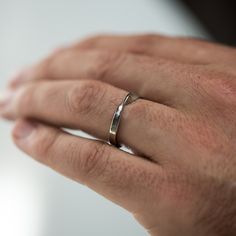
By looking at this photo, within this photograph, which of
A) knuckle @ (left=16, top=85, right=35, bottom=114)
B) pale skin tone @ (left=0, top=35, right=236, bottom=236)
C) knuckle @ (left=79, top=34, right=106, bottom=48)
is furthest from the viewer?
knuckle @ (left=79, top=34, right=106, bottom=48)

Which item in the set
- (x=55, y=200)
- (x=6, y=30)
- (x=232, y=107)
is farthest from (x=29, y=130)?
(x=6, y=30)

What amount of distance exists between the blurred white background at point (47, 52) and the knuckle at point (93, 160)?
0.17m

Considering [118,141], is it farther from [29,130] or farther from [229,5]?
[229,5]

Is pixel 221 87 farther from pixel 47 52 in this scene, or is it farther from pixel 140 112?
pixel 47 52

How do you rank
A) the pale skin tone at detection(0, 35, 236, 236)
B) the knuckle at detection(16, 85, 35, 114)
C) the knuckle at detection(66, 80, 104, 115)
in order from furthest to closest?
1. the knuckle at detection(16, 85, 35, 114)
2. the knuckle at detection(66, 80, 104, 115)
3. the pale skin tone at detection(0, 35, 236, 236)

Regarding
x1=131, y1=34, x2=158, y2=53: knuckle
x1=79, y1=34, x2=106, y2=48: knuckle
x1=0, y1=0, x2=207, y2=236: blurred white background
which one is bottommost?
x1=0, y1=0, x2=207, y2=236: blurred white background

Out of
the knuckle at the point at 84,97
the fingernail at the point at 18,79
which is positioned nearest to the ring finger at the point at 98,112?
the knuckle at the point at 84,97

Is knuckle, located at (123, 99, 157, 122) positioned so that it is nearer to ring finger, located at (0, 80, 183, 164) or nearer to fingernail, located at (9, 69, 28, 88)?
ring finger, located at (0, 80, 183, 164)

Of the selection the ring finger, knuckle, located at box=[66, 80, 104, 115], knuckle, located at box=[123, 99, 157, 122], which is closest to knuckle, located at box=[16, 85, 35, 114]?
the ring finger

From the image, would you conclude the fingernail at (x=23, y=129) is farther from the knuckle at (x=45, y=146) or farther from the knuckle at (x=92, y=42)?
the knuckle at (x=92, y=42)

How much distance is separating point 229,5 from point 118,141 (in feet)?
2.48

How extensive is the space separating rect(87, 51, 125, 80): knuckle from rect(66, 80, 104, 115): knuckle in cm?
4

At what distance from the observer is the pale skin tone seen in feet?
1.73

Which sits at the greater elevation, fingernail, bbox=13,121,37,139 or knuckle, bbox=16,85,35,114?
knuckle, bbox=16,85,35,114
